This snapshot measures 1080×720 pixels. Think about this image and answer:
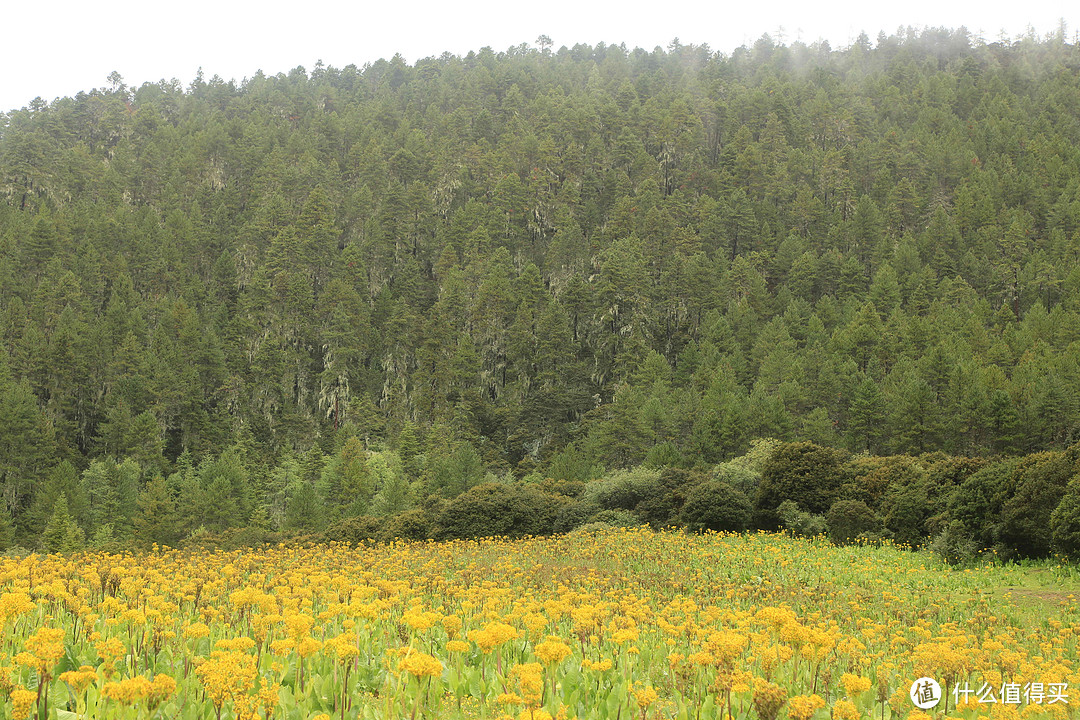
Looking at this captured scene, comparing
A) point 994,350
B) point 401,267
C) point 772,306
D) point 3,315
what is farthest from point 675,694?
point 401,267

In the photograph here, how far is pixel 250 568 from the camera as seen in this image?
13594 mm

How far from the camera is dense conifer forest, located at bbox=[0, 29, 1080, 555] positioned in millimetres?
43406

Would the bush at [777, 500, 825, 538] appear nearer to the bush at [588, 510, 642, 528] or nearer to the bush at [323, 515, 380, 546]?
the bush at [588, 510, 642, 528]

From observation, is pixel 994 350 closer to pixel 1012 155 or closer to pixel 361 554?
pixel 361 554

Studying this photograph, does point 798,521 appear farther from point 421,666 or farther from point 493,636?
point 421,666

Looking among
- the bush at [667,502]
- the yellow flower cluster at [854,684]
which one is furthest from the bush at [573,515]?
the yellow flower cluster at [854,684]

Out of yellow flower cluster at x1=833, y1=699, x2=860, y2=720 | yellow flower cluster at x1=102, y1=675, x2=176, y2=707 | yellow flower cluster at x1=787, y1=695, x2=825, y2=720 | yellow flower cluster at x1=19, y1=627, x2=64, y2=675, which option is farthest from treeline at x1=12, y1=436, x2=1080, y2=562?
yellow flower cluster at x1=19, y1=627, x2=64, y2=675

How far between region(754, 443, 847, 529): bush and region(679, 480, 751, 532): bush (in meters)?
1.16

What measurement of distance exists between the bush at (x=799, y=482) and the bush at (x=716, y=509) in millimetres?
1159

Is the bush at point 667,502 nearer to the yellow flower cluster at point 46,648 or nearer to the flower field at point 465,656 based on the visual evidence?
the flower field at point 465,656

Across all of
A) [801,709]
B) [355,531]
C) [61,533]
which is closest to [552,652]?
[801,709]

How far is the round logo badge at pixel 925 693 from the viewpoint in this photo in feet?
17.0

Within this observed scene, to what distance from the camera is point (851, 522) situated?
24266 mm

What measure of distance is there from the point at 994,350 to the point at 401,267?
66.1m
